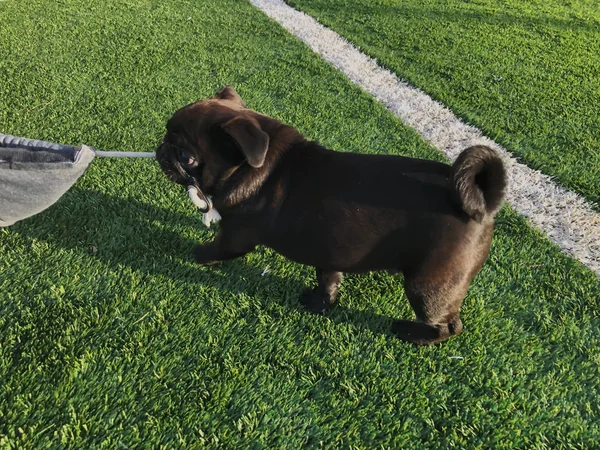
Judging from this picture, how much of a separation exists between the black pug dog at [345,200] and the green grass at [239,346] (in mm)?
437

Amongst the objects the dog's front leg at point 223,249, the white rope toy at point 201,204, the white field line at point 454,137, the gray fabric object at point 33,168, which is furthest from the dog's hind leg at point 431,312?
the gray fabric object at point 33,168

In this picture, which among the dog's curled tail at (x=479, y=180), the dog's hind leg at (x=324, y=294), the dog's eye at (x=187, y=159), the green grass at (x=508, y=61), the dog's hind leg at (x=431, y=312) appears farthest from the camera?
the green grass at (x=508, y=61)

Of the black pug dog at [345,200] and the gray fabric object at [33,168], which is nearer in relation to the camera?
the black pug dog at [345,200]

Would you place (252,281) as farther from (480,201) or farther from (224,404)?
(480,201)

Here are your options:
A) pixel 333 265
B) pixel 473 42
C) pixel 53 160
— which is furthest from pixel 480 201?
pixel 473 42

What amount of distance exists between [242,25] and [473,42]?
11.9ft

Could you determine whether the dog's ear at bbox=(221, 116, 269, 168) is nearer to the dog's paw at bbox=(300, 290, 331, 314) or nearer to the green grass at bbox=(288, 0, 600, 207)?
the dog's paw at bbox=(300, 290, 331, 314)

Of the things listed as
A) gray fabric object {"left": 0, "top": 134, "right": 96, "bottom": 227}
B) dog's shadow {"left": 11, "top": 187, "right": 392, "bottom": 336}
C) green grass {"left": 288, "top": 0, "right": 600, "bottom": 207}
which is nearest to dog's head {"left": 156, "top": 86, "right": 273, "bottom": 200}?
gray fabric object {"left": 0, "top": 134, "right": 96, "bottom": 227}

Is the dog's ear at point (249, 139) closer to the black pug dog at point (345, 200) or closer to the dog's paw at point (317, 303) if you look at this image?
the black pug dog at point (345, 200)

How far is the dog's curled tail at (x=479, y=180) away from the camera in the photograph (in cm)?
190

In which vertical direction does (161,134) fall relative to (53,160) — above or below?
below

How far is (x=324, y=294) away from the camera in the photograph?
112 inches

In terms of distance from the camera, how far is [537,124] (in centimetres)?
476

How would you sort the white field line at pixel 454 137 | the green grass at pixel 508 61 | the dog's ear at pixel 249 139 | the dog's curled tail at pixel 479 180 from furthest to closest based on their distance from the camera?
the green grass at pixel 508 61 < the white field line at pixel 454 137 < the dog's ear at pixel 249 139 < the dog's curled tail at pixel 479 180
